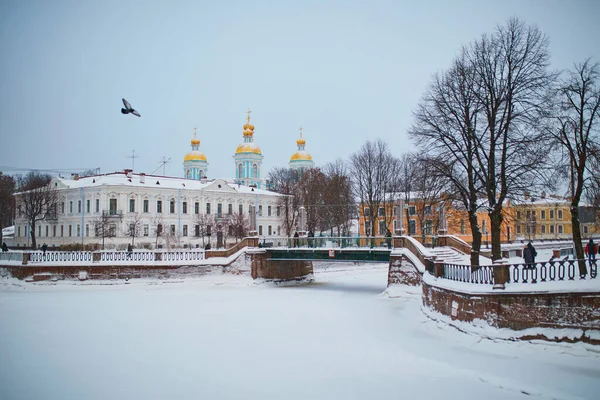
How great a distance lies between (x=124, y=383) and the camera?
47.4ft

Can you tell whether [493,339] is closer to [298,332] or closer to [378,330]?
[378,330]

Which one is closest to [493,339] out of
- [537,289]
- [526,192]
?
[537,289]

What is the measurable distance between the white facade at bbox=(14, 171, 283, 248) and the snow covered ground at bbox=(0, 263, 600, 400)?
27322mm

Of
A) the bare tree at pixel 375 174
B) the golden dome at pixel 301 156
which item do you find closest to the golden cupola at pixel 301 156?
the golden dome at pixel 301 156

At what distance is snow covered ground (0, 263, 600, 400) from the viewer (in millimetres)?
13648

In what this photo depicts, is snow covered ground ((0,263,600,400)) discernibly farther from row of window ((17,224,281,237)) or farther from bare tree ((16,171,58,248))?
bare tree ((16,171,58,248))

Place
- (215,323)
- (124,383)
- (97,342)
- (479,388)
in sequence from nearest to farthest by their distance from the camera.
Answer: (479,388) < (124,383) < (97,342) < (215,323)

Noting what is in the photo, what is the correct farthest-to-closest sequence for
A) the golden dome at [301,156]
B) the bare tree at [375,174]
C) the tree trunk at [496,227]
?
the golden dome at [301,156] < the bare tree at [375,174] < the tree trunk at [496,227]

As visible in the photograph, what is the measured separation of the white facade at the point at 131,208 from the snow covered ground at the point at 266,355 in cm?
2732

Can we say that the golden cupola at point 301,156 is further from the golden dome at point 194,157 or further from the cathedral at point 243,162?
the golden dome at point 194,157

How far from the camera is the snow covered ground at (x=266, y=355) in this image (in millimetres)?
13648

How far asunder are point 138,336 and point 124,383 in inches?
224

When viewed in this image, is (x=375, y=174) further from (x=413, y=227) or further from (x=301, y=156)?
(x=301, y=156)

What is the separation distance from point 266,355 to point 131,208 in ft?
139
